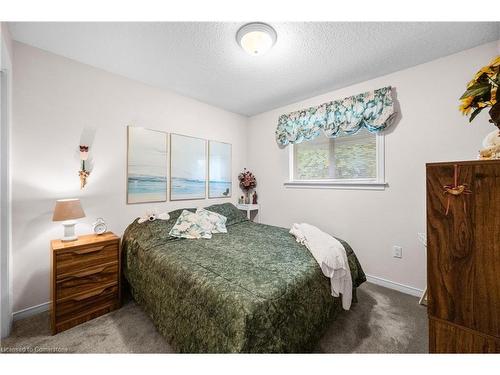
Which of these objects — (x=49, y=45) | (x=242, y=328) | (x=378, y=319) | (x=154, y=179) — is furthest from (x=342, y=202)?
(x=49, y=45)

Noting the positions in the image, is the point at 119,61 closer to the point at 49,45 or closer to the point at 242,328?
the point at 49,45

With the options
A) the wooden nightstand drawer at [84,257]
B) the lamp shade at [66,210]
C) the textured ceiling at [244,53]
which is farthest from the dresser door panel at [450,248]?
the lamp shade at [66,210]

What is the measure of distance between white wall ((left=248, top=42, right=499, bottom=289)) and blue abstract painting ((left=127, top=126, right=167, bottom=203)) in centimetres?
213

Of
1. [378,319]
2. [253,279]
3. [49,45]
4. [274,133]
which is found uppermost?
[49,45]

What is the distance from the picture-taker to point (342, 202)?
272cm

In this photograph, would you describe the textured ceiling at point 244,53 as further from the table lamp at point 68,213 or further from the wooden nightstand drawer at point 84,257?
the wooden nightstand drawer at point 84,257

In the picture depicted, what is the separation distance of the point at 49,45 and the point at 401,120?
3632 mm

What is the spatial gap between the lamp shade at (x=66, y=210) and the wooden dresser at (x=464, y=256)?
251 cm

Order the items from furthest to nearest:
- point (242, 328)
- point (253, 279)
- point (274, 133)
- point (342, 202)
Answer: point (274, 133), point (342, 202), point (253, 279), point (242, 328)

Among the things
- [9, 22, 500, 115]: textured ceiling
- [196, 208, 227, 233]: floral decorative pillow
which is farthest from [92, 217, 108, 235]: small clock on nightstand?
[9, 22, 500, 115]: textured ceiling

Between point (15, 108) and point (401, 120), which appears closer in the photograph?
point (15, 108)

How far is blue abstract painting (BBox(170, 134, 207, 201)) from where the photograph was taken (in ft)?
9.29

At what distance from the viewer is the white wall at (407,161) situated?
6.35 ft
